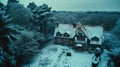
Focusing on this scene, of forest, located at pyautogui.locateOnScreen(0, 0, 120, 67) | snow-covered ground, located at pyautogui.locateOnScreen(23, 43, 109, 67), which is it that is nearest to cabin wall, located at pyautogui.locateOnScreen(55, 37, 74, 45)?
snow-covered ground, located at pyautogui.locateOnScreen(23, 43, 109, 67)

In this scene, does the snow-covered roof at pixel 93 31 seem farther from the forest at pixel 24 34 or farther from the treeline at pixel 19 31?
the treeline at pixel 19 31

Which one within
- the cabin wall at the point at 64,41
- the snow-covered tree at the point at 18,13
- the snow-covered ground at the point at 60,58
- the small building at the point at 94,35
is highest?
the snow-covered tree at the point at 18,13

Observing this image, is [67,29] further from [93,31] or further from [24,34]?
[24,34]

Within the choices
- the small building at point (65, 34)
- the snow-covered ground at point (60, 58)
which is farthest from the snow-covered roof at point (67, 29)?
the snow-covered ground at point (60, 58)

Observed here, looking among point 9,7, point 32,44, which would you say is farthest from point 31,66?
point 9,7

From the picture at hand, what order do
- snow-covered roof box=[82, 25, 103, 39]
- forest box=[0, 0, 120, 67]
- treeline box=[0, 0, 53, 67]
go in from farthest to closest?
snow-covered roof box=[82, 25, 103, 39]
forest box=[0, 0, 120, 67]
treeline box=[0, 0, 53, 67]

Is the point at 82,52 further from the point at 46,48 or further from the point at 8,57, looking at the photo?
the point at 8,57

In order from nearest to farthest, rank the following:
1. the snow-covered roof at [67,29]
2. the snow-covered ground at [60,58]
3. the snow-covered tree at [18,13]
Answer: the snow-covered ground at [60,58], the snow-covered tree at [18,13], the snow-covered roof at [67,29]

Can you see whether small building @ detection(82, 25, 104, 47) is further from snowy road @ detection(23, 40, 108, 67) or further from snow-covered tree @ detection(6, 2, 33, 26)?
snow-covered tree @ detection(6, 2, 33, 26)
